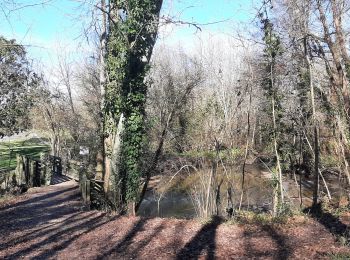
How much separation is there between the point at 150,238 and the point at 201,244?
1126 millimetres

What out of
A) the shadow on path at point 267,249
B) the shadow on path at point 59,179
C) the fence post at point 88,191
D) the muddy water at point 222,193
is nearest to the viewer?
the shadow on path at point 267,249

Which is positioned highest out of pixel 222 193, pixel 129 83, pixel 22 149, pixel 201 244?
pixel 129 83

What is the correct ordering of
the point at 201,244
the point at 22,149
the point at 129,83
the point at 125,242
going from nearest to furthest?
the point at 201,244
the point at 125,242
the point at 129,83
the point at 22,149

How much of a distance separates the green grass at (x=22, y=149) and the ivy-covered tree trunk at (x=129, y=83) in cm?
2086

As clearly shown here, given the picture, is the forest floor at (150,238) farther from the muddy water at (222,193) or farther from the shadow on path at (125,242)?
the muddy water at (222,193)

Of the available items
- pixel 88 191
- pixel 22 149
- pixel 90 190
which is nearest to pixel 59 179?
pixel 90 190

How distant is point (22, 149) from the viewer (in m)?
41.1

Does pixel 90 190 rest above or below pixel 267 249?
above

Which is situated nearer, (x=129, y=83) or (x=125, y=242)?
(x=125, y=242)

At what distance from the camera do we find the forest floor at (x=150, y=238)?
23.8 ft

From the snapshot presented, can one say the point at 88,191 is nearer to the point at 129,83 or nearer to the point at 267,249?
the point at 129,83

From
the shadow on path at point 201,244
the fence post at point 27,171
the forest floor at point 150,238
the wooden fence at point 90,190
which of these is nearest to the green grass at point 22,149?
the fence post at point 27,171

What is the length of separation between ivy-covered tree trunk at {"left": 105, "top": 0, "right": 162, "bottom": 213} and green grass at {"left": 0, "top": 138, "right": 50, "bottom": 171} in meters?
20.9

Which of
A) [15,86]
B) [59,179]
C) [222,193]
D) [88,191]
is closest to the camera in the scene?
[88,191]
